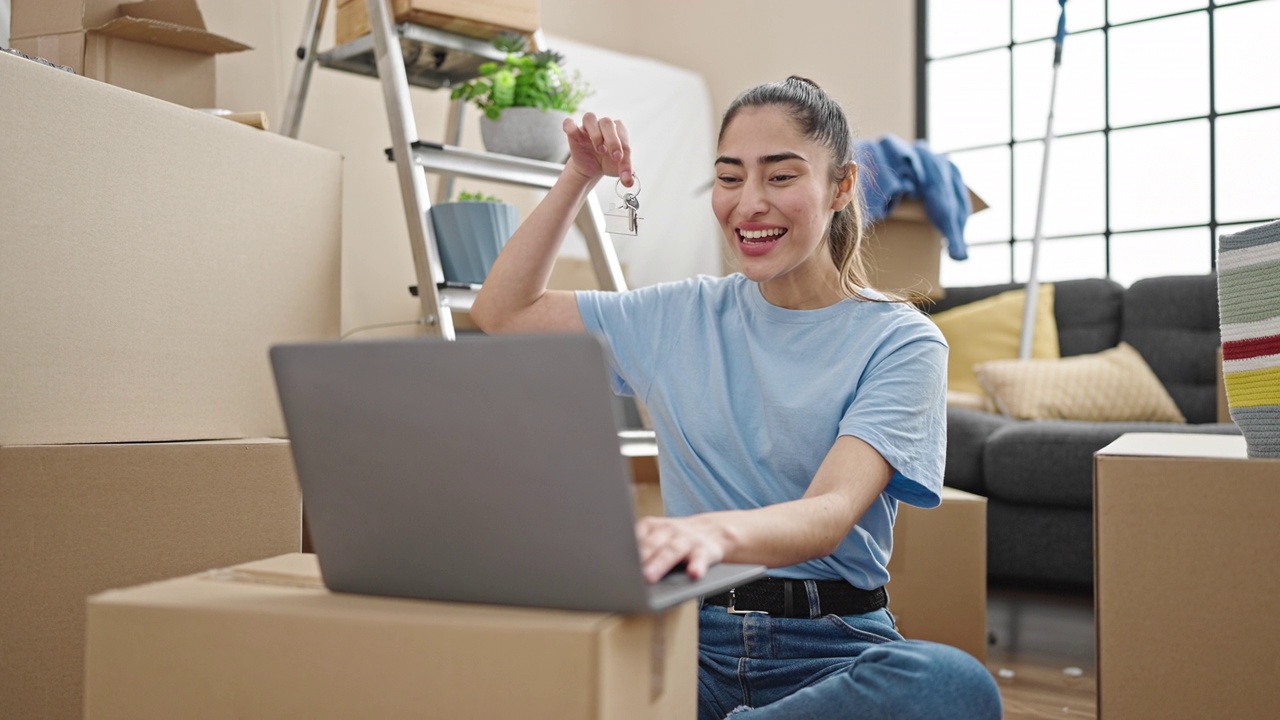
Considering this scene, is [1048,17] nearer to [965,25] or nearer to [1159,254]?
[965,25]

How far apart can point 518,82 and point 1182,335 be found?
205 centimetres

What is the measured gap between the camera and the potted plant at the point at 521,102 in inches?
76.3

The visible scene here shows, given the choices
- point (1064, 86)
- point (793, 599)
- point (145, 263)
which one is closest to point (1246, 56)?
point (1064, 86)

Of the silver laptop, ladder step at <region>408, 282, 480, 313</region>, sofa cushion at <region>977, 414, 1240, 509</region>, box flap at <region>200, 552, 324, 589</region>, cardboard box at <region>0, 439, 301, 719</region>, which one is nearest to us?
the silver laptop

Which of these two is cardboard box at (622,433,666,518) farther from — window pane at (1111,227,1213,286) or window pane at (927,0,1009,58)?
window pane at (927,0,1009,58)

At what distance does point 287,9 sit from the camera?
2.68m

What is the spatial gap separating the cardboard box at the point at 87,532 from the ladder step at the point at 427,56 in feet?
3.02

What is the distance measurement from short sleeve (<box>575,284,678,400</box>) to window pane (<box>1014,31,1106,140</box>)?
2.87 m

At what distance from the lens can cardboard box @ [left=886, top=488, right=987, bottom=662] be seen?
1.93 metres

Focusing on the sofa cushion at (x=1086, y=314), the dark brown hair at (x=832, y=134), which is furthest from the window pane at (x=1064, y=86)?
the dark brown hair at (x=832, y=134)

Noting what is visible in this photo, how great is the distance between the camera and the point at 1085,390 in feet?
9.46

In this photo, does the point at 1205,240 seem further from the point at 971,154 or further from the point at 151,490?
the point at 151,490

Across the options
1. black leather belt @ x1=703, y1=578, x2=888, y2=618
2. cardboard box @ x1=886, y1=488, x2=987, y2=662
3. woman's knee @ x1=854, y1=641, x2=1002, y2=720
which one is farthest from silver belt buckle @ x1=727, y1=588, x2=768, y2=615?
cardboard box @ x1=886, y1=488, x2=987, y2=662

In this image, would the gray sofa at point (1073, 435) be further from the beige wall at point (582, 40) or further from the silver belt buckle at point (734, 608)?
the silver belt buckle at point (734, 608)
